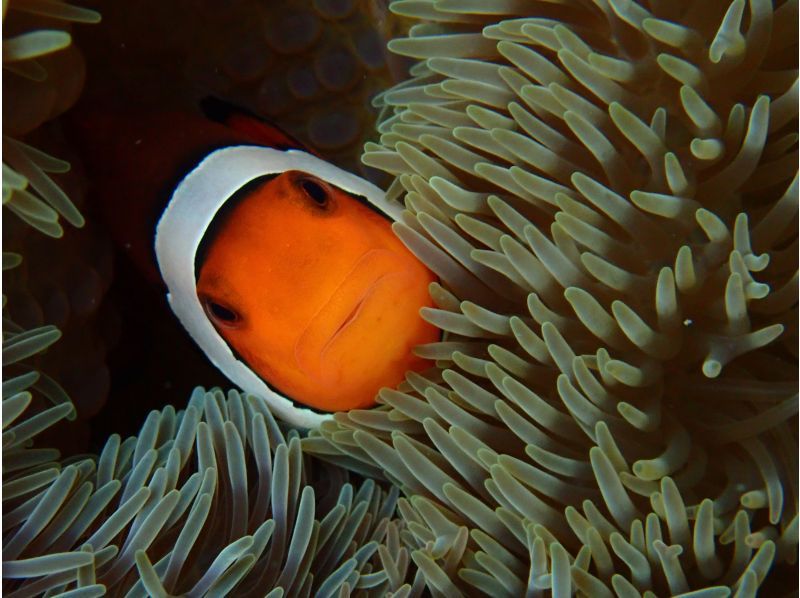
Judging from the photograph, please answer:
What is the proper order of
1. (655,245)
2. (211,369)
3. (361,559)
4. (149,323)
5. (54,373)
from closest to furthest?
(655,245), (361,559), (54,373), (211,369), (149,323)

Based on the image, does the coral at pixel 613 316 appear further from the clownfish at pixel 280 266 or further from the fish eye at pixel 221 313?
the fish eye at pixel 221 313

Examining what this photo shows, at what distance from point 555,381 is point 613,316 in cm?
10

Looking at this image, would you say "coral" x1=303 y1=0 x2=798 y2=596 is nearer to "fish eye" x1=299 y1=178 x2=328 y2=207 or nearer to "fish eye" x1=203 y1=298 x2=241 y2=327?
"fish eye" x1=299 y1=178 x2=328 y2=207

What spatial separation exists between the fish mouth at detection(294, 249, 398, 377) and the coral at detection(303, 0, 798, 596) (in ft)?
0.22

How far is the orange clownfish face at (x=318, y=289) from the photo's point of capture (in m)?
0.94

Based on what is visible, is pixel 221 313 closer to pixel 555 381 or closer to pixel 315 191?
pixel 315 191

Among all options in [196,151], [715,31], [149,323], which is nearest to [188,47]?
[196,151]

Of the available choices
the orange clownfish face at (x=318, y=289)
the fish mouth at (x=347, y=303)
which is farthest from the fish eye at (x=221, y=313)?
the fish mouth at (x=347, y=303)

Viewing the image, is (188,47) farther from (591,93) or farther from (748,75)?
(748,75)

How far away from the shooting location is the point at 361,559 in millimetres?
979

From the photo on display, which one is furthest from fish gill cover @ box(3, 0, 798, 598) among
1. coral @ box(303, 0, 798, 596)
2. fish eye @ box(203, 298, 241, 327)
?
fish eye @ box(203, 298, 241, 327)

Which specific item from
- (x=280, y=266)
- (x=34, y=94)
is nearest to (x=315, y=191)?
(x=280, y=266)

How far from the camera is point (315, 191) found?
1.01m

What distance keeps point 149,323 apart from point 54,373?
300 millimetres
